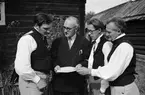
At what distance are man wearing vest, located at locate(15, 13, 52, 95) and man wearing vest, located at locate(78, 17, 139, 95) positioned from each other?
76cm

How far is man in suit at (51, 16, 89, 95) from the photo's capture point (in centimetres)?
300

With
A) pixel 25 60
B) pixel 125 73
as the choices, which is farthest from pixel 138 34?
pixel 25 60

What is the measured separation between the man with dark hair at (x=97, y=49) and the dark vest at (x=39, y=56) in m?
0.66

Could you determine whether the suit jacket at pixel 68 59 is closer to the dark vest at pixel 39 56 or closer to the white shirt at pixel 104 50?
the white shirt at pixel 104 50

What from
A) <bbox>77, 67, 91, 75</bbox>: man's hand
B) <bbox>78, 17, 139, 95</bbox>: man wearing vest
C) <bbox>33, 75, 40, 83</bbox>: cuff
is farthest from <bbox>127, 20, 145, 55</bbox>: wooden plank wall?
<bbox>33, 75, 40, 83</bbox>: cuff

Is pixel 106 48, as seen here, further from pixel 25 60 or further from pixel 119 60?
pixel 25 60

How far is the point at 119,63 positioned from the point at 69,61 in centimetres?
87

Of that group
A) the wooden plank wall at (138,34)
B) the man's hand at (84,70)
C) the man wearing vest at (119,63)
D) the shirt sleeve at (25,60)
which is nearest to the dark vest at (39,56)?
the shirt sleeve at (25,60)

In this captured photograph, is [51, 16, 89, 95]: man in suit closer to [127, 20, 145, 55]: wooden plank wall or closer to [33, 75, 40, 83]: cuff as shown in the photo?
[33, 75, 40, 83]: cuff

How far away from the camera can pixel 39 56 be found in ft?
8.71

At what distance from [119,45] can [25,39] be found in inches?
44.7

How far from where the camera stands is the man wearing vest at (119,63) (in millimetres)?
2367

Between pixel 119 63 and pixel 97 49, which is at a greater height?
pixel 97 49

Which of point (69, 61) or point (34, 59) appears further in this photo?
point (69, 61)
